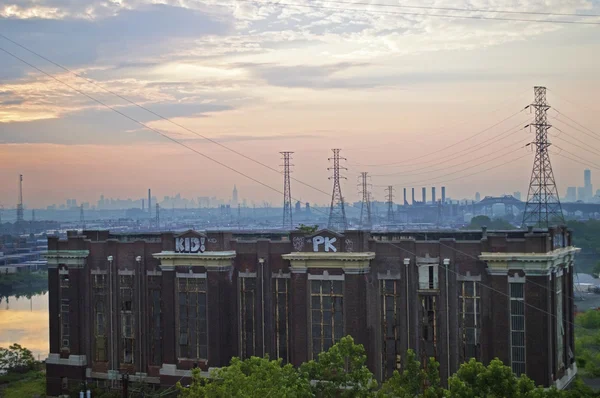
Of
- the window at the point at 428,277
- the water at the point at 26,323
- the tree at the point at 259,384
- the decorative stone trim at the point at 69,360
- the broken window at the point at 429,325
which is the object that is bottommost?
the water at the point at 26,323

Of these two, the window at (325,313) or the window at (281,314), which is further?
the window at (281,314)

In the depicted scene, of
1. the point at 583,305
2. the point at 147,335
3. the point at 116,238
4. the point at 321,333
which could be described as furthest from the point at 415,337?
the point at 583,305

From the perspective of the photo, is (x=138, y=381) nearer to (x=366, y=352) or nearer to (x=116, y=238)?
(x=116, y=238)

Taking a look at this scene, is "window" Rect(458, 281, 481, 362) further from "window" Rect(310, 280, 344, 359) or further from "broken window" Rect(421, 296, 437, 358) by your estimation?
"window" Rect(310, 280, 344, 359)

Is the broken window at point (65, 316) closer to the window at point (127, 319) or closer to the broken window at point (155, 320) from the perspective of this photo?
the window at point (127, 319)

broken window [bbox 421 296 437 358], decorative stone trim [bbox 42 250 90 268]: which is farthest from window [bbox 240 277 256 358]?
decorative stone trim [bbox 42 250 90 268]

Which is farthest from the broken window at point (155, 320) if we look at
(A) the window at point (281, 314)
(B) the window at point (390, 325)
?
(B) the window at point (390, 325)

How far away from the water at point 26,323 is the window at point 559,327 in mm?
71257

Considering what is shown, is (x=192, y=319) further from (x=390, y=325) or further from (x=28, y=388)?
(x=28, y=388)

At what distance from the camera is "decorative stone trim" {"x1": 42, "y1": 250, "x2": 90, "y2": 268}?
6053 cm

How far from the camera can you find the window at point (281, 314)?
5394 cm

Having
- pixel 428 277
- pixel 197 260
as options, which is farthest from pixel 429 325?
pixel 197 260

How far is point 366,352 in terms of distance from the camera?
5025cm

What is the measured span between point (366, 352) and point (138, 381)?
19537mm
